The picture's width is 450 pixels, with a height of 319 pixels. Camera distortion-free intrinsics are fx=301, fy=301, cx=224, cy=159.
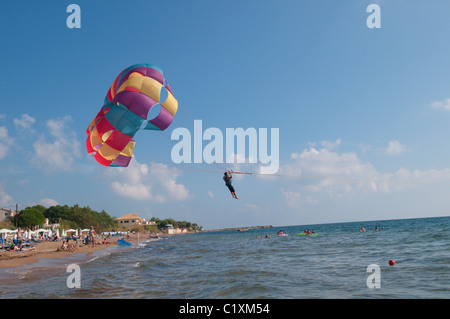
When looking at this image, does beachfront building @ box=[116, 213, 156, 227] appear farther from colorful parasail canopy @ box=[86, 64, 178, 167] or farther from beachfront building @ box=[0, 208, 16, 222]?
colorful parasail canopy @ box=[86, 64, 178, 167]

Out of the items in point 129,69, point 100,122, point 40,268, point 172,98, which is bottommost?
point 40,268

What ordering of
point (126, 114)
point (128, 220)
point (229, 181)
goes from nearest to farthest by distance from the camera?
point (126, 114), point (229, 181), point (128, 220)

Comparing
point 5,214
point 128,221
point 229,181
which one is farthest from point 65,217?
point 229,181

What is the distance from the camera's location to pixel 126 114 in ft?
37.4

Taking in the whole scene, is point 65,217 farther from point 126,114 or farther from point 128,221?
point 126,114

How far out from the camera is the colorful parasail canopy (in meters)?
11.4

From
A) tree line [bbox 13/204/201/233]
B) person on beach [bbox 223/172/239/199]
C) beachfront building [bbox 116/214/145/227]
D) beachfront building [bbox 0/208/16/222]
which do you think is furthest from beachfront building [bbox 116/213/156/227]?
person on beach [bbox 223/172/239/199]

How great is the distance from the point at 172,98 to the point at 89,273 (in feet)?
29.7
